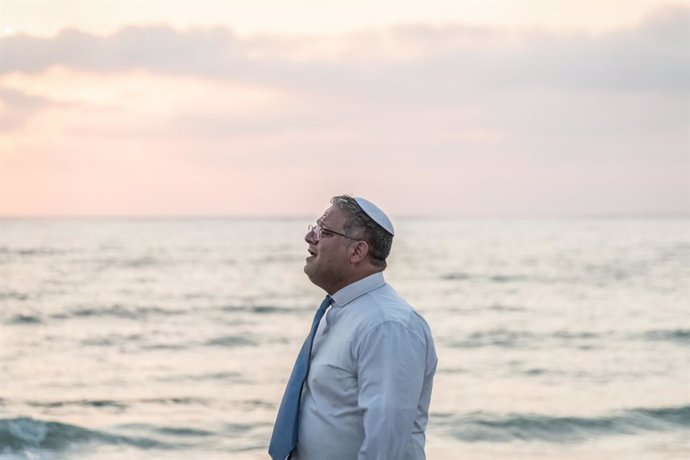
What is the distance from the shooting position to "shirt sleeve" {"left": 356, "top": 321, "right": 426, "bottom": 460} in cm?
283

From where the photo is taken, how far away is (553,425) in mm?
11875

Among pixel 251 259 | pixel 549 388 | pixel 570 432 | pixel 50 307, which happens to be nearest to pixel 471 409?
pixel 570 432

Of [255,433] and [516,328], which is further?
[516,328]

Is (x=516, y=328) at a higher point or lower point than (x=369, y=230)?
lower

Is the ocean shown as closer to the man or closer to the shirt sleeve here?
the man

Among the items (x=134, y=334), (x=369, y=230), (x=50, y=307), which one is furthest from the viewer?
(x=50, y=307)

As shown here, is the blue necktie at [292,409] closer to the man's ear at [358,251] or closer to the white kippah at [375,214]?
the man's ear at [358,251]

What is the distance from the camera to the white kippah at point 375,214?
3.12 m

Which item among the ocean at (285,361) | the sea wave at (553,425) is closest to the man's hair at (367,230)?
the ocean at (285,361)

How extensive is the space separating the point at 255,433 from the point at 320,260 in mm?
8650

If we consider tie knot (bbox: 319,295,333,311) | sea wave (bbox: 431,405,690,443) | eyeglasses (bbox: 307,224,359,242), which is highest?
eyeglasses (bbox: 307,224,359,242)

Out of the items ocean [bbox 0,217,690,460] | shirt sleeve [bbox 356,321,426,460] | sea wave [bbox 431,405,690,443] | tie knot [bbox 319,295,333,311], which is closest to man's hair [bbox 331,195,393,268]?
tie knot [bbox 319,295,333,311]

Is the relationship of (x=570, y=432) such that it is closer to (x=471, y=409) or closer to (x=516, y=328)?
(x=471, y=409)

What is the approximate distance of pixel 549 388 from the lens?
14.8 meters
